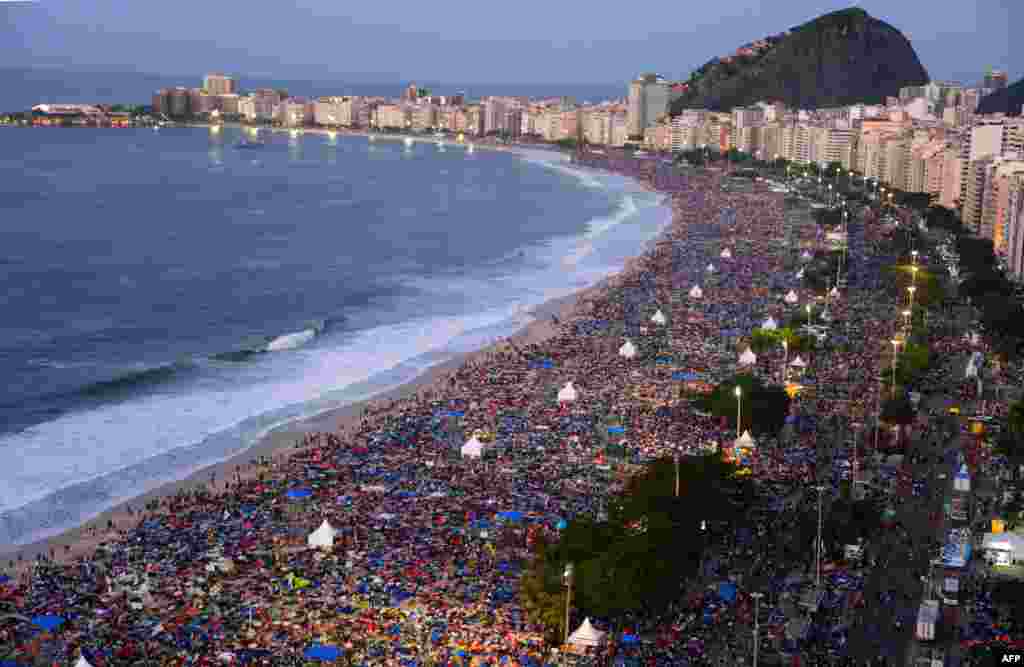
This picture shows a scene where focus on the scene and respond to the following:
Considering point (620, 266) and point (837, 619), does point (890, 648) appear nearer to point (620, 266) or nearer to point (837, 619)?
point (837, 619)

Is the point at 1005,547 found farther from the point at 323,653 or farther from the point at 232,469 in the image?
the point at 232,469

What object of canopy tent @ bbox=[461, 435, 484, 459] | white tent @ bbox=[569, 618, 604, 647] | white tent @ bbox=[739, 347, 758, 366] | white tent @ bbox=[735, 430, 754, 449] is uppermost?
white tent @ bbox=[739, 347, 758, 366]

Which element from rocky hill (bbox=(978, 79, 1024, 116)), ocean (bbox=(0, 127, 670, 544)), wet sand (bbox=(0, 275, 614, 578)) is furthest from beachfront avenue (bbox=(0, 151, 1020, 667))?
rocky hill (bbox=(978, 79, 1024, 116))

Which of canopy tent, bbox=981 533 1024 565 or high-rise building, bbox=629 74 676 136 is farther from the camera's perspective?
high-rise building, bbox=629 74 676 136

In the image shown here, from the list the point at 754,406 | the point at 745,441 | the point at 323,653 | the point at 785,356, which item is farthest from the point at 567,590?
the point at 785,356

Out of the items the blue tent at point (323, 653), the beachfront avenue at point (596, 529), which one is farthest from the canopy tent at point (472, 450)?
the blue tent at point (323, 653)

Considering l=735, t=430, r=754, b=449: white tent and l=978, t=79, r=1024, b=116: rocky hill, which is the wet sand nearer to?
l=735, t=430, r=754, b=449: white tent
